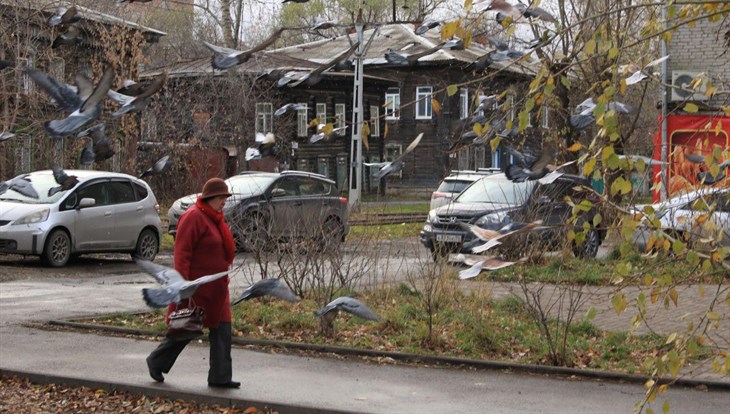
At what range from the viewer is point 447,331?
40.9 feet

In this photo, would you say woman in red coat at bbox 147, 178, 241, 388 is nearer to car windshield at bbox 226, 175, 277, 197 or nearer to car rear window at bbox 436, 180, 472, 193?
car windshield at bbox 226, 175, 277, 197

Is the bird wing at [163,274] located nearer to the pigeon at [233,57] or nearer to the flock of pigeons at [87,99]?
the flock of pigeons at [87,99]

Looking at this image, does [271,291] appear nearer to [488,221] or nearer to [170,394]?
[488,221]

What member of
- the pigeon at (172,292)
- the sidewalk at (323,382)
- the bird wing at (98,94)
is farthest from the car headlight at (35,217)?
the bird wing at (98,94)

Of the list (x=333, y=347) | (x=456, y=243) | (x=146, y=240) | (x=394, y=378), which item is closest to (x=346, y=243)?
(x=456, y=243)

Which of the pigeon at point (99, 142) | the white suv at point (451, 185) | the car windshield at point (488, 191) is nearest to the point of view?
the pigeon at point (99, 142)

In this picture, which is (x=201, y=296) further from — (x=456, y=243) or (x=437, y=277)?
(x=456, y=243)

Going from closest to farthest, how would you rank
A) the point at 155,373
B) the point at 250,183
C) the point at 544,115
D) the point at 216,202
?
the point at 216,202, the point at 155,373, the point at 250,183, the point at 544,115

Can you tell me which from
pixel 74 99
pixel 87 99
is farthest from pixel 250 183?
pixel 87 99

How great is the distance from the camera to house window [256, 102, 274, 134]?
154 feet

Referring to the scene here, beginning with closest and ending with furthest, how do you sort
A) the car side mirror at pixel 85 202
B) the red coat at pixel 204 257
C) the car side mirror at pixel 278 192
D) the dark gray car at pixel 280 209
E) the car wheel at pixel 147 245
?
the red coat at pixel 204 257
the dark gray car at pixel 280 209
the car side mirror at pixel 85 202
the car wheel at pixel 147 245
the car side mirror at pixel 278 192

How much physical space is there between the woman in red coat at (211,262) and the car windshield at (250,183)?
14.9m

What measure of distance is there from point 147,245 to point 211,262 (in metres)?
13.9

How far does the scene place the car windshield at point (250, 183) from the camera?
24.8 m
